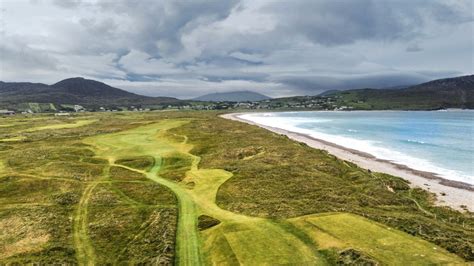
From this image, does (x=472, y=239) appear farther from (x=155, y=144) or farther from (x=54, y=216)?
(x=155, y=144)

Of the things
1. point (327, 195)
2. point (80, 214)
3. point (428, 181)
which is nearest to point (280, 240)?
point (327, 195)

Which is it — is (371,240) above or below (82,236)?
above

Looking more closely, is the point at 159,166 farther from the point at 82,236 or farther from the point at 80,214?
the point at 82,236

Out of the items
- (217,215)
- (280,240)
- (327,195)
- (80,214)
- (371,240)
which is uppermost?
(371,240)

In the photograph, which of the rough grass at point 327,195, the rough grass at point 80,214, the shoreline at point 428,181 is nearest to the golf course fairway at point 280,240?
the rough grass at point 80,214

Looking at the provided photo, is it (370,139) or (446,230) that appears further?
(370,139)

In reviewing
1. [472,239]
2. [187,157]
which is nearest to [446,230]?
[472,239]

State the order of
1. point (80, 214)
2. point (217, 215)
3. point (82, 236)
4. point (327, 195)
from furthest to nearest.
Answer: point (327, 195) → point (80, 214) → point (217, 215) → point (82, 236)

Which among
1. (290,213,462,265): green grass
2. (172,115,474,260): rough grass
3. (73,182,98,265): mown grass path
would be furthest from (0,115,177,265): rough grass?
(290,213,462,265): green grass
